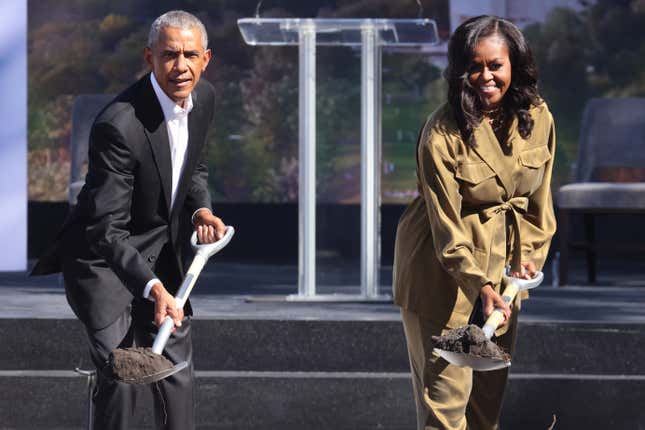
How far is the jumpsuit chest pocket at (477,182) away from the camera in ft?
9.49

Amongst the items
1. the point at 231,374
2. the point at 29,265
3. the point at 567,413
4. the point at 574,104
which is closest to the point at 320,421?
the point at 231,374

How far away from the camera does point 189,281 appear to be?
9.59ft

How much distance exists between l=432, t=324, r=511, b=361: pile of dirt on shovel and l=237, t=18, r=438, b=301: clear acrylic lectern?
2.63 meters

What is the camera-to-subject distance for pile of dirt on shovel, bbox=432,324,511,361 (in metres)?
2.67

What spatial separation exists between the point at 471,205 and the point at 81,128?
171 inches

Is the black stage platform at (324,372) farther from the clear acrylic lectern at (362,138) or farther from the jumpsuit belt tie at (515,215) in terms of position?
the jumpsuit belt tie at (515,215)

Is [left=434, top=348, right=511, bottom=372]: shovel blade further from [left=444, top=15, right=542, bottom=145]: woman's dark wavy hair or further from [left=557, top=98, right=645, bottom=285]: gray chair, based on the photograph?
[left=557, top=98, right=645, bottom=285]: gray chair

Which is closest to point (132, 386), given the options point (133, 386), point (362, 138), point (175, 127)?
point (133, 386)

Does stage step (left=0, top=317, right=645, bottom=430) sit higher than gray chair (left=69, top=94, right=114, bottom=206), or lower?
lower

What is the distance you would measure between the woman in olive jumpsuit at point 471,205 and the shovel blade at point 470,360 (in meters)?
0.14

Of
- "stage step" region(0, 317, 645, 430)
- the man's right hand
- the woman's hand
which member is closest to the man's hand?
the man's right hand

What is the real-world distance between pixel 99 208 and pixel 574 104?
551 cm

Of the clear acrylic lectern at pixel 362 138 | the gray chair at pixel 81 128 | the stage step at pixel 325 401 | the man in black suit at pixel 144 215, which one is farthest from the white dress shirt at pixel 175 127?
the gray chair at pixel 81 128

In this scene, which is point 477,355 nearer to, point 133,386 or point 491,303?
point 491,303
